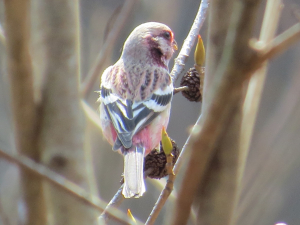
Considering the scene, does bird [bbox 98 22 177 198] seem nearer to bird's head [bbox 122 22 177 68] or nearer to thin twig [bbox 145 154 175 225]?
bird's head [bbox 122 22 177 68]

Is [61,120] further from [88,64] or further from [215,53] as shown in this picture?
[88,64]

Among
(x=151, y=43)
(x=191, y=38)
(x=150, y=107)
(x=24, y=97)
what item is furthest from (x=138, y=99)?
(x=24, y=97)

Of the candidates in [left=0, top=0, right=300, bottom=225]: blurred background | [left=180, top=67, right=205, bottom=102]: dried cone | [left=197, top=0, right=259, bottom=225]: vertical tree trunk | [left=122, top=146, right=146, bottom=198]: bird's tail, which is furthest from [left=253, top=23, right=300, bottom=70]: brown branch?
[left=0, top=0, right=300, bottom=225]: blurred background

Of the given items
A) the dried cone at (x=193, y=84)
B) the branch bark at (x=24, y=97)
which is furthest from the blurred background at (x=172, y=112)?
the branch bark at (x=24, y=97)

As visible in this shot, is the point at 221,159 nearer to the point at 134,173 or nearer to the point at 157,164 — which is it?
the point at 134,173

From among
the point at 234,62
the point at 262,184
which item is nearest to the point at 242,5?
the point at 234,62

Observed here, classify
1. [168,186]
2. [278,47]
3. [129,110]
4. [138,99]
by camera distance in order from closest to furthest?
1. [278,47]
2. [168,186]
3. [129,110]
4. [138,99]
